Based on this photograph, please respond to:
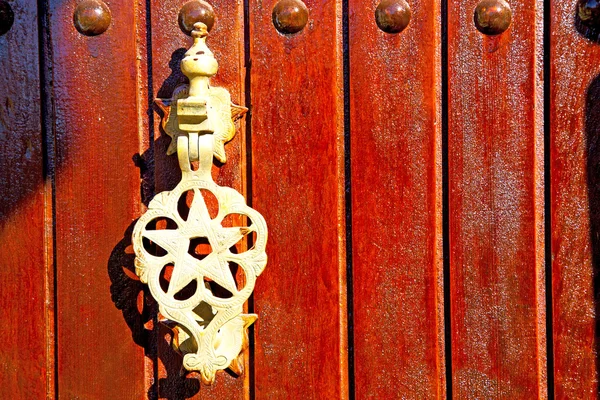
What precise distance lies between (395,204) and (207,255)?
0.22 meters

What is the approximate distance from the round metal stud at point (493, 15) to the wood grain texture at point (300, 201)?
160mm

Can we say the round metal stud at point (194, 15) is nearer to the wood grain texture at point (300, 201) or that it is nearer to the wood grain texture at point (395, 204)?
the wood grain texture at point (300, 201)

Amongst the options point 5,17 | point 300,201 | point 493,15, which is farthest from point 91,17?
point 493,15

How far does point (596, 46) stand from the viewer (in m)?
0.71

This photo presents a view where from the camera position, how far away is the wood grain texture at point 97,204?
72 cm

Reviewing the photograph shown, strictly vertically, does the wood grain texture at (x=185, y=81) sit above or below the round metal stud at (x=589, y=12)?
below

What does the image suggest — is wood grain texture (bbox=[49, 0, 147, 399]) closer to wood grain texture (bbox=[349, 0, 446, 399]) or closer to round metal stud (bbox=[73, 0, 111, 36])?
round metal stud (bbox=[73, 0, 111, 36])

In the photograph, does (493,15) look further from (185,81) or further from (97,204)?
(97,204)

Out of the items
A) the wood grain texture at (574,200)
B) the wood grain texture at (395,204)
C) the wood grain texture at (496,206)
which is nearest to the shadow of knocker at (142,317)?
the wood grain texture at (395,204)

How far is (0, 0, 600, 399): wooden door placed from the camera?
27.9 inches

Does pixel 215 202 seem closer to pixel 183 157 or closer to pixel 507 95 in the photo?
pixel 183 157

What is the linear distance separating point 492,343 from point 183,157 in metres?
0.40

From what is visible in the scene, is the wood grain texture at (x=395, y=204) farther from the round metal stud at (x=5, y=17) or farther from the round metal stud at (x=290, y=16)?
the round metal stud at (x=5, y=17)

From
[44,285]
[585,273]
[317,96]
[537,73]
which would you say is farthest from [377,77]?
[44,285]
